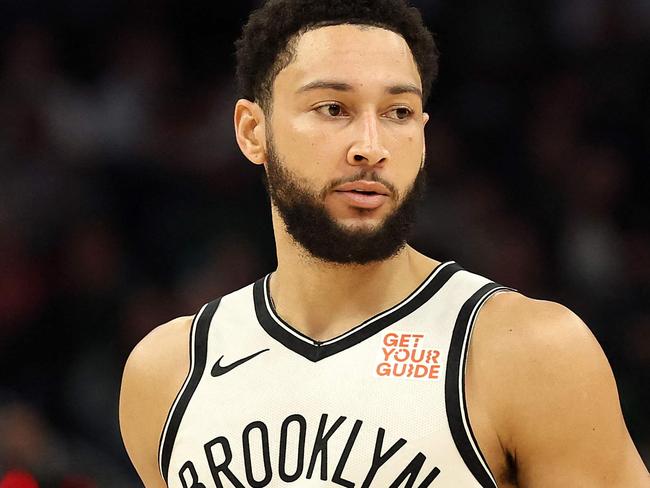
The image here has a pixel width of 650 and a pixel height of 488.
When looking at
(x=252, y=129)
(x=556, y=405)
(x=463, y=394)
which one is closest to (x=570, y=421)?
(x=556, y=405)

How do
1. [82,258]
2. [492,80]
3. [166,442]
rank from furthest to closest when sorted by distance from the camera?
1. [492,80]
2. [82,258]
3. [166,442]

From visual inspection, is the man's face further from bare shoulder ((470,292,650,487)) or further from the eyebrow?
bare shoulder ((470,292,650,487))

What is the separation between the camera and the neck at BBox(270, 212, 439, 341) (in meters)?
3.35

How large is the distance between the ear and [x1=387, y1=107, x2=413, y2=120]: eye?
0.42 meters

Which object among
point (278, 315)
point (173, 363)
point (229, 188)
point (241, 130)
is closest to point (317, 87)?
point (241, 130)

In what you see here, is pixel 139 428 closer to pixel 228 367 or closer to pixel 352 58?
pixel 228 367

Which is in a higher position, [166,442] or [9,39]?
[9,39]

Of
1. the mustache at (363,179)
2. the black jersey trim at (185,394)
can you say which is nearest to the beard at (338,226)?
the mustache at (363,179)

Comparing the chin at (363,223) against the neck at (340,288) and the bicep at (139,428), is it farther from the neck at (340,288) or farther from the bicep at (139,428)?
the bicep at (139,428)

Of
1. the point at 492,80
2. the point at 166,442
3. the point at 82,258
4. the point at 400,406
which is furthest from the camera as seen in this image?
the point at 492,80

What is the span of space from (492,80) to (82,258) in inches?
108

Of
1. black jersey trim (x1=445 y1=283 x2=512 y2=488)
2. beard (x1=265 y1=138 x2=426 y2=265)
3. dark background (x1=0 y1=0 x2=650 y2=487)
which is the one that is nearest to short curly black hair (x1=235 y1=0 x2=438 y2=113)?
beard (x1=265 y1=138 x2=426 y2=265)

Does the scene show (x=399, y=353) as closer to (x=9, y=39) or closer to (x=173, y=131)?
(x=173, y=131)

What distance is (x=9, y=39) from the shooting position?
24.7 feet
